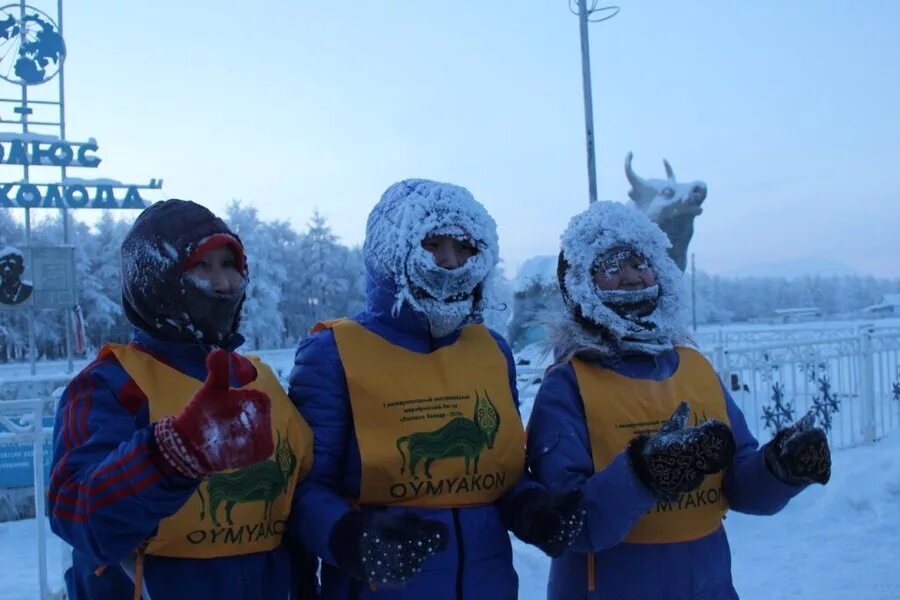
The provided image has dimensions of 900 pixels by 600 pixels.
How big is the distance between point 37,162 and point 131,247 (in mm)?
10890

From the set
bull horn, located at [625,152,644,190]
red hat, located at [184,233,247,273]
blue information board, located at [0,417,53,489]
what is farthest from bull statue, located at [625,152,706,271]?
red hat, located at [184,233,247,273]

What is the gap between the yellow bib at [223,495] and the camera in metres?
1.56

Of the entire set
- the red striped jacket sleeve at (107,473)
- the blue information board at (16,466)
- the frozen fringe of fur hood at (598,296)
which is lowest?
the blue information board at (16,466)

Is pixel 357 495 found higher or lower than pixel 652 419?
lower

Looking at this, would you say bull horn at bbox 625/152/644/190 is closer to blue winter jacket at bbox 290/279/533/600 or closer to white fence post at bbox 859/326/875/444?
white fence post at bbox 859/326/875/444

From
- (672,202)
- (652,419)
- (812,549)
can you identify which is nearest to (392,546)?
(652,419)

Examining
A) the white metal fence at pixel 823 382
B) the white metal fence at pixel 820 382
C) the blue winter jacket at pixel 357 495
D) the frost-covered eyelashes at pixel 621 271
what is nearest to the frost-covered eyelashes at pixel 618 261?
the frost-covered eyelashes at pixel 621 271

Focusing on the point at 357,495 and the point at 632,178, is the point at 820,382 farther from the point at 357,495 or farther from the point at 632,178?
the point at 357,495

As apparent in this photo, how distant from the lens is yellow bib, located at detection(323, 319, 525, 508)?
1.77 metres

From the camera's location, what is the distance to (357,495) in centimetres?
179

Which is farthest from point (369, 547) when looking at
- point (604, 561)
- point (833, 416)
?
point (833, 416)

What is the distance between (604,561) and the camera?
196 centimetres

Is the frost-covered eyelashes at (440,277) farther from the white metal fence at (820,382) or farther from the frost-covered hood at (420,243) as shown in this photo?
the white metal fence at (820,382)

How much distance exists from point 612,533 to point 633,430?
0.31 m
